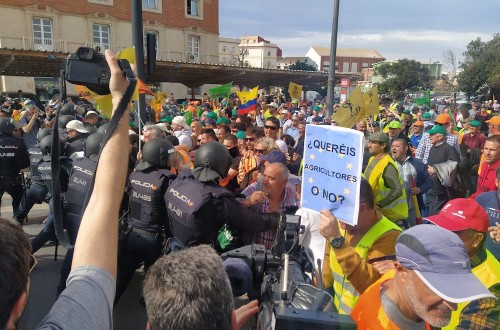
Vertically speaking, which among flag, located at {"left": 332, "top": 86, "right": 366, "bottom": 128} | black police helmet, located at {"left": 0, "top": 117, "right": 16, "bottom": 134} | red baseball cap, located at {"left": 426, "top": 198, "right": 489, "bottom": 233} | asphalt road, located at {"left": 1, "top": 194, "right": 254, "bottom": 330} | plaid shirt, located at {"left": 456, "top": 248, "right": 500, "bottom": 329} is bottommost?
asphalt road, located at {"left": 1, "top": 194, "right": 254, "bottom": 330}

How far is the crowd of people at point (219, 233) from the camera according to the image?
1.14 m

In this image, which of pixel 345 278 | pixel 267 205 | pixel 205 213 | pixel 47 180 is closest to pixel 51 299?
pixel 47 180

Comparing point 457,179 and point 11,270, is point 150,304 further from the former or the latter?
point 457,179

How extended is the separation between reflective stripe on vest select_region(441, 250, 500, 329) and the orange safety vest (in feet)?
0.98

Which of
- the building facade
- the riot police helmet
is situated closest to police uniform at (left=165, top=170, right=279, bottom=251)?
the riot police helmet

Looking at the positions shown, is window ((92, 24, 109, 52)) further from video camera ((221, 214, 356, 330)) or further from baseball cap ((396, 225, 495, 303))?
baseball cap ((396, 225, 495, 303))

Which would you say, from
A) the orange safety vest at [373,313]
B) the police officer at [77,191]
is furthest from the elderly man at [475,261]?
the police officer at [77,191]

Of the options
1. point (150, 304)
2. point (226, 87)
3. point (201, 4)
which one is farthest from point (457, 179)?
point (201, 4)

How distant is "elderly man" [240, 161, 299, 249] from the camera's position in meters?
3.51

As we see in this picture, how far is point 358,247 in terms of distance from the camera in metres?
2.56

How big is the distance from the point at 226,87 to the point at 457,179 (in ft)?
29.1

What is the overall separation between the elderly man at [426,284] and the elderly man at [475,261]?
1.09ft

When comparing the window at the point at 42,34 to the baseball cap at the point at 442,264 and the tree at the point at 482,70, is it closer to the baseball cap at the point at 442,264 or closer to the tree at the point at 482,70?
the tree at the point at 482,70

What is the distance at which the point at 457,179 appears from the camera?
598 cm
